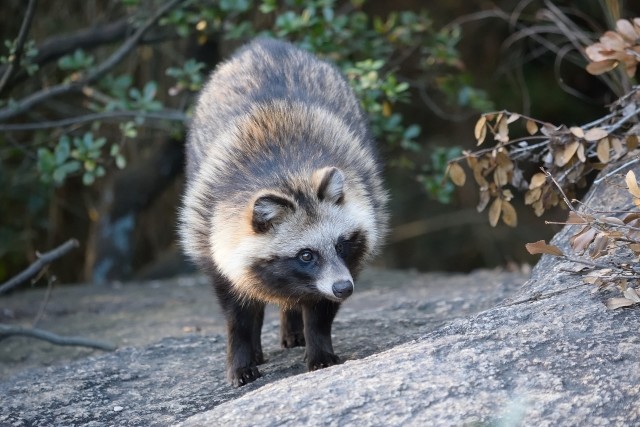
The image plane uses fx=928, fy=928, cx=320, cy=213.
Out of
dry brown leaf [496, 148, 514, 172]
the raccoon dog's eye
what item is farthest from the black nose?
dry brown leaf [496, 148, 514, 172]

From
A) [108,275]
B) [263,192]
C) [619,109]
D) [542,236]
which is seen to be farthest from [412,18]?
[542,236]

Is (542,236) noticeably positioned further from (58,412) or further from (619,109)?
(58,412)

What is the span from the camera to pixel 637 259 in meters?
4.71

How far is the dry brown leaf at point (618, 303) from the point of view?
170 inches

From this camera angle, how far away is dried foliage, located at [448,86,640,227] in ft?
17.9

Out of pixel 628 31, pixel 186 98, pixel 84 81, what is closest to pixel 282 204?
pixel 628 31

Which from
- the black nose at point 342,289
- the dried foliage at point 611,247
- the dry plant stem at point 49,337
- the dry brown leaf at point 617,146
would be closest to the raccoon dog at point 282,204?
the black nose at point 342,289

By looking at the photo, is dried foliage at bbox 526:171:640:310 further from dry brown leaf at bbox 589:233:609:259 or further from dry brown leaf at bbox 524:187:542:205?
dry brown leaf at bbox 524:187:542:205

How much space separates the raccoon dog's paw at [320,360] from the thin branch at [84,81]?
11.8 ft

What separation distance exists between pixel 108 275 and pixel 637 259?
25.4 ft

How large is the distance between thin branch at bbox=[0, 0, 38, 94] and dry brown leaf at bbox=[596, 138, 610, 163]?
4270 mm

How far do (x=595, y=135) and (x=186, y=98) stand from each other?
496 cm

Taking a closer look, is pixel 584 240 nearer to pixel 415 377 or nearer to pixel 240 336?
pixel 415 377

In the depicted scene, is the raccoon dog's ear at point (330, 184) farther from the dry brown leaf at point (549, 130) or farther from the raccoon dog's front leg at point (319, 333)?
the dry brown leaf at point (549, 130)
